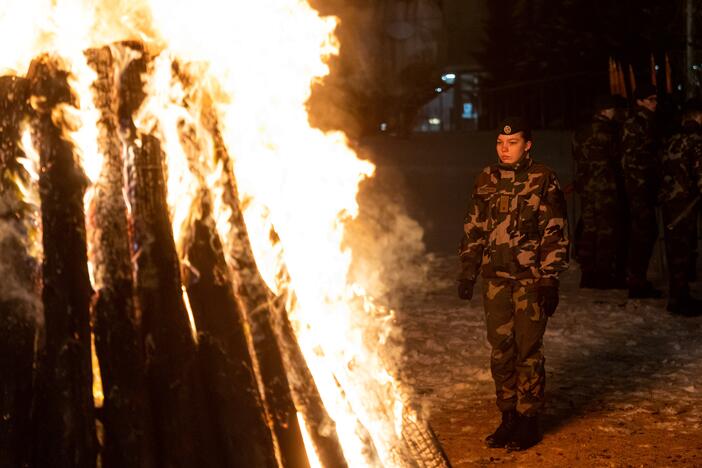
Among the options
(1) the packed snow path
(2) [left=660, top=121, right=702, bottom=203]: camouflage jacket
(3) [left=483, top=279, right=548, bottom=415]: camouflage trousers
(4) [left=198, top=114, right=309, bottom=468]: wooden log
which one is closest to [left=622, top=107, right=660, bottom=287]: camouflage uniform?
(1) the packed snow path

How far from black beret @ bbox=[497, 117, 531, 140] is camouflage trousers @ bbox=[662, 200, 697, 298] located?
3811 mm

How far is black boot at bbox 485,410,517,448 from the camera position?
561 centimetres

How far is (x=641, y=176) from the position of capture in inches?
382

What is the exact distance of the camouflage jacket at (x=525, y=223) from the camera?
17.8 feet

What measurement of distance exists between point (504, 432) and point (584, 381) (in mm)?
1592

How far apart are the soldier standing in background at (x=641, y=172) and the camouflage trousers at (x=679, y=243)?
637 mm

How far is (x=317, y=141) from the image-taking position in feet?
16.7

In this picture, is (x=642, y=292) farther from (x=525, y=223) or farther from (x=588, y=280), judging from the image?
(x=525, y=223)

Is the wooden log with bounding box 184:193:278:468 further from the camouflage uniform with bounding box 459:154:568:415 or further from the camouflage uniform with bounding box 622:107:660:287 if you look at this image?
the camouflage uniform with bounding box 622:107:660:287

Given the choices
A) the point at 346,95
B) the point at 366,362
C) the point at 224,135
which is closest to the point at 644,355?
the point at 366,362

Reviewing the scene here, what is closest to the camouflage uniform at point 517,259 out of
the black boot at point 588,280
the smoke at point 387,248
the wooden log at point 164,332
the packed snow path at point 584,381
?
the packed snow path at point 584,381

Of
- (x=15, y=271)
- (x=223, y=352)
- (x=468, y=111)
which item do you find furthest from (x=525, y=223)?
(x=468, y=111)

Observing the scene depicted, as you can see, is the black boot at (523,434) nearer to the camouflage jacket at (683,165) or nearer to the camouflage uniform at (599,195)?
the camouflage jacket at (683,165)

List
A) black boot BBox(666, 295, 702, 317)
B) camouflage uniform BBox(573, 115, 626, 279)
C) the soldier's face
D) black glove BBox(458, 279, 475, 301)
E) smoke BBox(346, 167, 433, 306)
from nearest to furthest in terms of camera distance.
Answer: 1. the soldier's face
2. black glove BBox(458, 279, 475, 301)
3. black boot BBox(666, 295, 702, 317)
4. camouflage uniform BBox(573, 115, 626, 279)
5. smoke BBox(346, 167, 433, 306)
